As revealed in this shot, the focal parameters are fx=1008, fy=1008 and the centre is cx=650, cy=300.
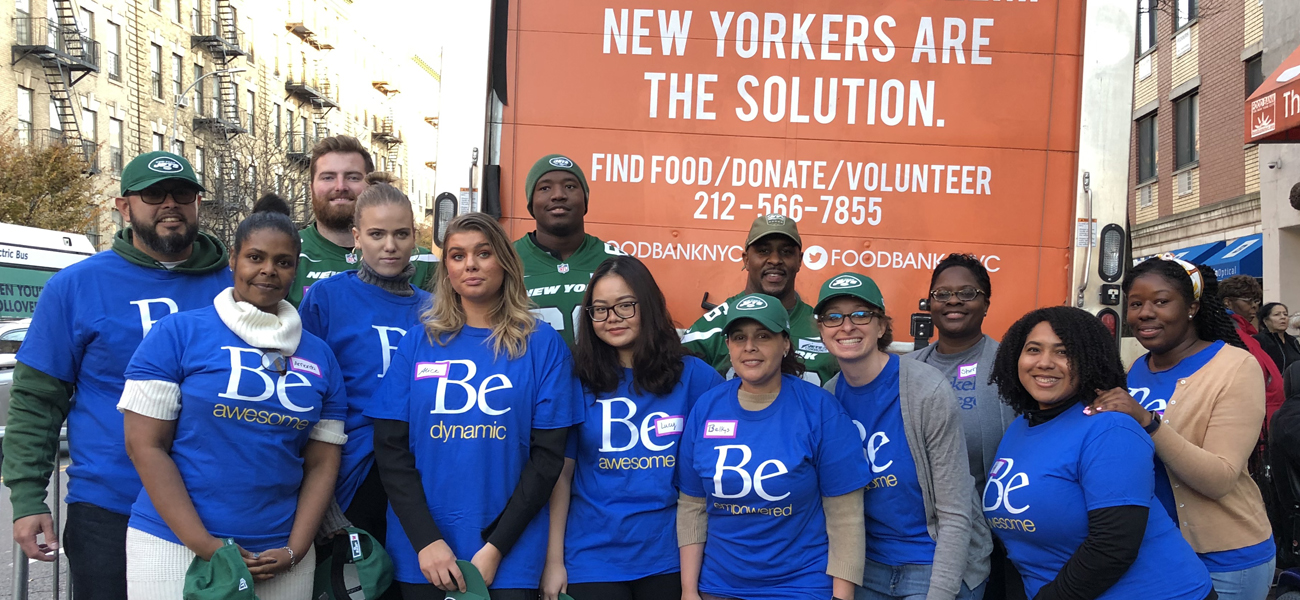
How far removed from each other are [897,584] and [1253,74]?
17.4 metres

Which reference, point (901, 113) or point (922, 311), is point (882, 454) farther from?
point (901, 113)

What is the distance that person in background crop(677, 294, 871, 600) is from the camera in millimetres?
2988

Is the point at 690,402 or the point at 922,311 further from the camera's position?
the point at 922,311

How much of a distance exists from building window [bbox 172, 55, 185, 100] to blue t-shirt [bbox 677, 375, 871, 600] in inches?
1383

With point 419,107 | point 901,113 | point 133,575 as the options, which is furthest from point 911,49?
point 419,107

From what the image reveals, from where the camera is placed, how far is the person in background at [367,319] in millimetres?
3258

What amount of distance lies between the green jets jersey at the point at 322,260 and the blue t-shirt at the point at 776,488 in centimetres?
145

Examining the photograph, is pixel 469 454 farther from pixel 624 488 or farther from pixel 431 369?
pixel 624 488

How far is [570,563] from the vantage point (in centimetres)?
315

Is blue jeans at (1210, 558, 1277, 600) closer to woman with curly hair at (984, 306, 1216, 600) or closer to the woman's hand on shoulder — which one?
woman with curly hair at (984, 306, 1216, 600)

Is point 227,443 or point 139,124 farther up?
point 139,124

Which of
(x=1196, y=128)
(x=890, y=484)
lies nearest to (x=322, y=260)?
(x=890, y=484)

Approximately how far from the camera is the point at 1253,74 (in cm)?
1694

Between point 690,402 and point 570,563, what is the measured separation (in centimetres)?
63
